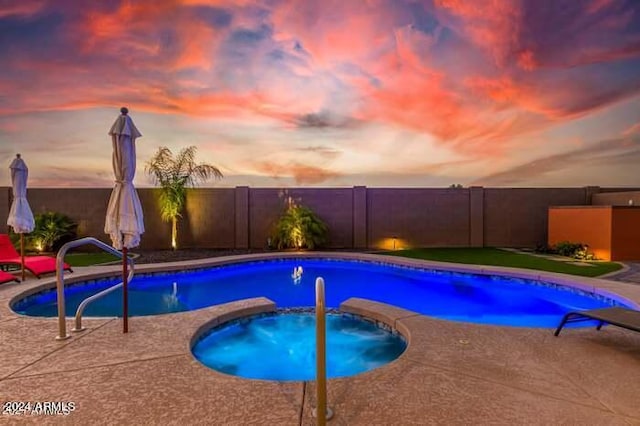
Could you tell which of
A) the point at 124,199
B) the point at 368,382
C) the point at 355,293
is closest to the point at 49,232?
the point at 124,199

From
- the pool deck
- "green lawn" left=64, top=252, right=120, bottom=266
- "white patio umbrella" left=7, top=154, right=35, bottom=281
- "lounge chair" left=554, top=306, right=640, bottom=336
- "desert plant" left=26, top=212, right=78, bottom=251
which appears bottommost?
"green lawn" left=64, top=252, right=120, bottom=266

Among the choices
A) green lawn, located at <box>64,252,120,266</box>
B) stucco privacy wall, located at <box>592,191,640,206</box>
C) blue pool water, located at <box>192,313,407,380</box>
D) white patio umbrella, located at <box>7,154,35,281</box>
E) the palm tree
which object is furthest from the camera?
the palm tree

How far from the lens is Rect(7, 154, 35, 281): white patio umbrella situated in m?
6.93

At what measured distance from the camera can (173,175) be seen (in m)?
12.2

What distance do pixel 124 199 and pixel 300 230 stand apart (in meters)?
8.58

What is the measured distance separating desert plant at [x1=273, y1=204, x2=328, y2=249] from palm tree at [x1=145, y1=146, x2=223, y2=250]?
3.71 metres

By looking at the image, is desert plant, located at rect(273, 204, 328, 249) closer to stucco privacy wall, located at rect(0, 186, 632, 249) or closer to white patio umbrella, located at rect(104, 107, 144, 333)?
stucco privacy wall, located at rect(0, 186, 632, 249)

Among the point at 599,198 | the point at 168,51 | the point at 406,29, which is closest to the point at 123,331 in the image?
the point at 168,51

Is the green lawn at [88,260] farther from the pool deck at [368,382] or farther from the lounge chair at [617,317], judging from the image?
the lounge chair at [617,317]

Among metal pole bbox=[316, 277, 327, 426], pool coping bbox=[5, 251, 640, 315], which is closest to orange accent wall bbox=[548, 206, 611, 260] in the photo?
pool coping bbox=[5, 251, 640, 315]

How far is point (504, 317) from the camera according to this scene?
6.18m

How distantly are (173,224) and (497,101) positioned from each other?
486 inches

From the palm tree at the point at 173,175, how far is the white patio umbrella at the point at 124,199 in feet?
27.9

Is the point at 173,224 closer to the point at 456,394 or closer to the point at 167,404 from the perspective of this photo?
the point at 167,404
